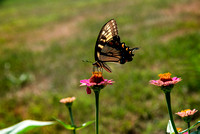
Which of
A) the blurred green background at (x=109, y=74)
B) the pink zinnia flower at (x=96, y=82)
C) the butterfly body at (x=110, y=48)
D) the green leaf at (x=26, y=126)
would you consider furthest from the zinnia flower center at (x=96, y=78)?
the blurred green background at (x=109, y=74)

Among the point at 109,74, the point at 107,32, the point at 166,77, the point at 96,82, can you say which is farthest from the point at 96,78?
the point at 109,74

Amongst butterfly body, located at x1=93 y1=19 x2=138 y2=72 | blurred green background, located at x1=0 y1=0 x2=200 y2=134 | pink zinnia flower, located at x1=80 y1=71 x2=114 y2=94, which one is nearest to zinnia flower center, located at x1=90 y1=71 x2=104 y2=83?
pink zinnia flower, located at x1=80 y1=71 x2=114 y2=94

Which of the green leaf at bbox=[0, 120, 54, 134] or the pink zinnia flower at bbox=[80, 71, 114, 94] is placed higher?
the pink zinnia flower at bbox=[80, 71, 114, 94]

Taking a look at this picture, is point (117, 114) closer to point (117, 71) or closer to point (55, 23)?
point (117, 71)

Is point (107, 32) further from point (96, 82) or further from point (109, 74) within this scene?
point (109, 74)

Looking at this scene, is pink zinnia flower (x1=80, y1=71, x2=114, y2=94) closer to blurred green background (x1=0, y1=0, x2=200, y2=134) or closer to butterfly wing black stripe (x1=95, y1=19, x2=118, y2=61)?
butterfly wing black stripe (x1=95, y1=19, x2=118, y2=61)

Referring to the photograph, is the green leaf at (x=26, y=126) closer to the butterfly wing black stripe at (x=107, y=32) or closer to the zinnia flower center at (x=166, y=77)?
the zinnia flower center at (x=166, y=77)

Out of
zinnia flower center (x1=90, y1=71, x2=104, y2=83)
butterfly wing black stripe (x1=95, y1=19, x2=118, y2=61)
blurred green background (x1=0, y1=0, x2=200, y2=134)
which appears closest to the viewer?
zinnia flower center (x1=90, y1=71, x2=104, y2=83)
